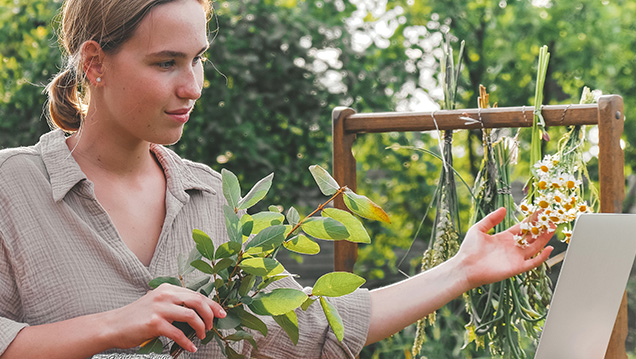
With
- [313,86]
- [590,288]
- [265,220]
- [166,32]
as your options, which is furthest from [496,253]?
[313,86]

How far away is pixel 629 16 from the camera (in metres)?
3.59

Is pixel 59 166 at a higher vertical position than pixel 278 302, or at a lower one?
higher

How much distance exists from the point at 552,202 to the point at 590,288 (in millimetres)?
174

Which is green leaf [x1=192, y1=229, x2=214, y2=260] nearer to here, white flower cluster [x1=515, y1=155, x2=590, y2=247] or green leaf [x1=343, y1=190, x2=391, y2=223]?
green leaf [x1=343, y1=190, x2=391, y2=223]

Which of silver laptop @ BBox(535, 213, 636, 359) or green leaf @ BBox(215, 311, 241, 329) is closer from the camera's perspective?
green leaf @ BBox(215, 311, 241, 329)

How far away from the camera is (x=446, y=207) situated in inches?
60.7

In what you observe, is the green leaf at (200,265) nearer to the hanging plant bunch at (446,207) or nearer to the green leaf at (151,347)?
the green leaf at (151,347)

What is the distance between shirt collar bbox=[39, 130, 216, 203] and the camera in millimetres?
1191

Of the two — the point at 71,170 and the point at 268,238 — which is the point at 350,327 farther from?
the point at 71,170

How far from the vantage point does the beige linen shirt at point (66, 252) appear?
1.12 metres

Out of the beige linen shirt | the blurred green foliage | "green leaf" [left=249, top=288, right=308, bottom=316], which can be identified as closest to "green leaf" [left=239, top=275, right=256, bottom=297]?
"green leaf" [left=249, top=288, right=308, bottom=316]

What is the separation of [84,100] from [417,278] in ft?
2.38

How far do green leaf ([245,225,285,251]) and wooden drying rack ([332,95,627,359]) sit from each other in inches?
22.2

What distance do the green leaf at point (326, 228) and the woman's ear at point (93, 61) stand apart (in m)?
0.45
